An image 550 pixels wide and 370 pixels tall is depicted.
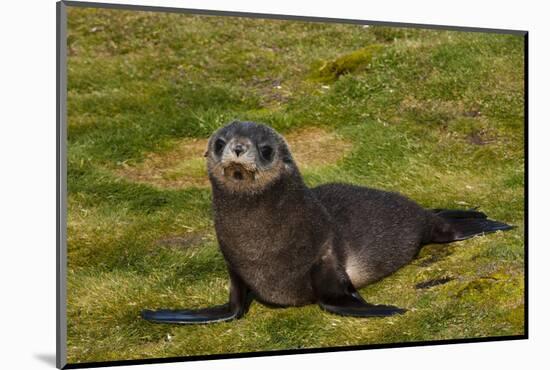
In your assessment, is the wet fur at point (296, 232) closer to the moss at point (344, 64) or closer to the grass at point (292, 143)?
the grass at point (292, 143)

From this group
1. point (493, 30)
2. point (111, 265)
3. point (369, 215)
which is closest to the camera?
point (111, 265)

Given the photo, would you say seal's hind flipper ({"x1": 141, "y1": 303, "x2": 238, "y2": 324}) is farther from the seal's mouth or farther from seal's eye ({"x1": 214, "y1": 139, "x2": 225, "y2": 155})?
seal's eye ({"x1": 214, "y1": 139, "x2": 225, "y2": 155})

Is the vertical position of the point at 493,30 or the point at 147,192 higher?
the point at 493,30

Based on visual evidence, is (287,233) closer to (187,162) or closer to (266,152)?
(266,152)

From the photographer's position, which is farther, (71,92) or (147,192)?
(147,192)

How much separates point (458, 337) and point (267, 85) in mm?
2698

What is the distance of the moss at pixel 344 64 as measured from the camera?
27.8 feet

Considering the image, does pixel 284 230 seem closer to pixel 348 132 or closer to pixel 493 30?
pixel 348 132

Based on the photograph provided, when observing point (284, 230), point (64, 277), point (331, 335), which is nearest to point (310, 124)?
point (284, 230)

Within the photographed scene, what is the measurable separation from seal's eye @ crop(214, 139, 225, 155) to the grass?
32.5 inches

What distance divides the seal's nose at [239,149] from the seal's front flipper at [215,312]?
1.06 metres

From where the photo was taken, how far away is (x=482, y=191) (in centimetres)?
888

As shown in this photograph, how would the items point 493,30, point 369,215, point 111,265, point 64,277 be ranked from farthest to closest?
point 493,30 < point 369,215 < point 111,265 < point 64,277

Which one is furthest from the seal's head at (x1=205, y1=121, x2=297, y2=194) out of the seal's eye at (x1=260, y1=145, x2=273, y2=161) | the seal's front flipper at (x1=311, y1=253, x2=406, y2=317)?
the seal's front flipper at (x1=311, y1=253, x2=406, y2=317)
